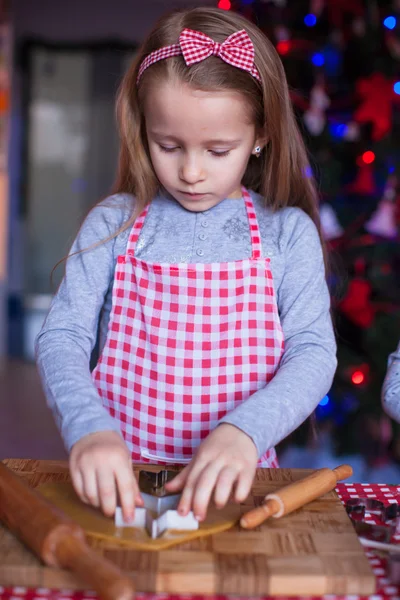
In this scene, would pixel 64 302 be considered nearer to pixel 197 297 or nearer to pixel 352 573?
pixel 197 297

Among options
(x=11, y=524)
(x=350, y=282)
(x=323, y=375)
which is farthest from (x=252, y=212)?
(x=350, y=282)

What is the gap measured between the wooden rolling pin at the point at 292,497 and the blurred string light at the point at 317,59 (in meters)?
1.63

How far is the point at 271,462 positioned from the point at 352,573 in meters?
0.49

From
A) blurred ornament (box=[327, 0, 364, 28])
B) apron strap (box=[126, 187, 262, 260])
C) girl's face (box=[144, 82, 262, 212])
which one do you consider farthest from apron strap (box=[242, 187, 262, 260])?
blurred ornament (box=[327, 0, 364, 28])

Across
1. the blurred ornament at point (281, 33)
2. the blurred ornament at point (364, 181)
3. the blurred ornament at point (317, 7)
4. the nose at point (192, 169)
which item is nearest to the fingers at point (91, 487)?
the nose at point (192, 169)

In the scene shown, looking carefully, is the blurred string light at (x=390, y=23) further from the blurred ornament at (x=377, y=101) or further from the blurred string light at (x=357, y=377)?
the blurred string light at (x=357, y=377)

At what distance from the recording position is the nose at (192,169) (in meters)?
0.99

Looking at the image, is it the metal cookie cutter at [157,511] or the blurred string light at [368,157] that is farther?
the blurred string light at [368,157]

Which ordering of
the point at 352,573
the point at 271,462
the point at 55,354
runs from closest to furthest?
the point at 352,573
the point at 55,354
the point at 271,462

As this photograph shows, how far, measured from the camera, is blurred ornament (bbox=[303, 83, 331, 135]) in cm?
222

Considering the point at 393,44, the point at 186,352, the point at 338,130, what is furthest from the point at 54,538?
the point at 393,44

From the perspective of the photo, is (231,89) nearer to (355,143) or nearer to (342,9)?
(355,143)

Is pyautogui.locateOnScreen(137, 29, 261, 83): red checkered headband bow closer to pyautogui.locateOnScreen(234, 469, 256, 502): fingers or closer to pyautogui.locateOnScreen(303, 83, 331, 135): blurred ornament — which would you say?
pyautogui.locateOnScreen(234, 469, 256, 502): fingers

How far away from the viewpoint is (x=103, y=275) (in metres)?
1.16
